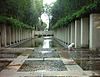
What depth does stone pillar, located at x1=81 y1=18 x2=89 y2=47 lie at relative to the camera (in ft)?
86.3

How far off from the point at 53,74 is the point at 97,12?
1269 centimetres

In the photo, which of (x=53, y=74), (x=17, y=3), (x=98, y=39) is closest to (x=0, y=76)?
(x=53, y=74)

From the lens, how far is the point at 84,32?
26438 millimetres

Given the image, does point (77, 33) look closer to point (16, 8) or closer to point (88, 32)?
point (88, 32)

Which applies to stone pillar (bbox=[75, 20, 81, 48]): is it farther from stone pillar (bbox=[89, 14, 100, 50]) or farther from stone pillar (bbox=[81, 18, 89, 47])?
stone pillar (bbox=[89, 14, 100, 50])

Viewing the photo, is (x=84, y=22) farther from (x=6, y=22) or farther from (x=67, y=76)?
(x=67, y=76)

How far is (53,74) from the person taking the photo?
37.1 ft

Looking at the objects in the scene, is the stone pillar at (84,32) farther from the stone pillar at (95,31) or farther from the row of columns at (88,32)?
the stone pillar at (95,31)

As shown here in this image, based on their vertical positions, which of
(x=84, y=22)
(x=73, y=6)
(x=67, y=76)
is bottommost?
(x=67, y=76)

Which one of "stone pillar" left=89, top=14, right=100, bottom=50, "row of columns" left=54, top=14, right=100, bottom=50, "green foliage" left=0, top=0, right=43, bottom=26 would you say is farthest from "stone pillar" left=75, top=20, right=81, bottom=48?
"green foliage" left=0, top=0, right=43, bottom=26

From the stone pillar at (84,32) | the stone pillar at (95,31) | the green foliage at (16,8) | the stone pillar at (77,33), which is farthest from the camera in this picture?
the green foliage at (16,8)

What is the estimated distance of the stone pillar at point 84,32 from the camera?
86.3 feet

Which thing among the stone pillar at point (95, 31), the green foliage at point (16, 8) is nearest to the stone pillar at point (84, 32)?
the stone pillar at point (95, 31)

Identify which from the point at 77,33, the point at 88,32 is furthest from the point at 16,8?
the point at 88,32
